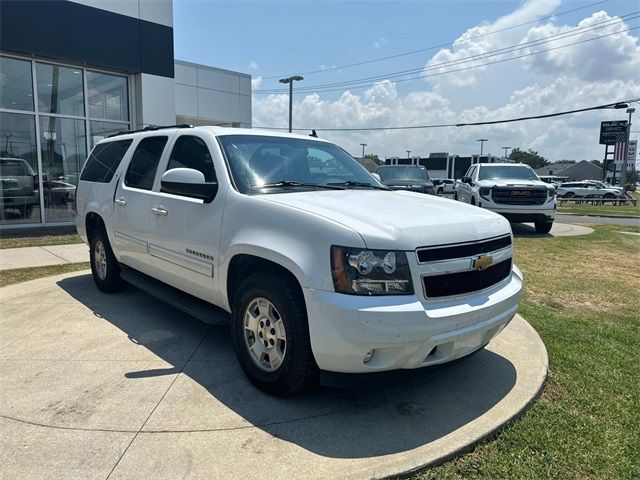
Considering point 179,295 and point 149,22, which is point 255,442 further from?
point 149,22

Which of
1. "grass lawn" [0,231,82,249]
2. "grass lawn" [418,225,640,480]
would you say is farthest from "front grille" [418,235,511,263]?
"grass lawn" [0,231,82,249]

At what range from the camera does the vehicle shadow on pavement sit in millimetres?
2836

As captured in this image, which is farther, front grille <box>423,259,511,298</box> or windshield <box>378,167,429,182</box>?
windshield <box>378,167,429,182</box>

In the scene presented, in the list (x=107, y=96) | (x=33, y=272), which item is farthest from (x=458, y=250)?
(x=107, y=96)

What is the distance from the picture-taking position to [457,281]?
3006mm

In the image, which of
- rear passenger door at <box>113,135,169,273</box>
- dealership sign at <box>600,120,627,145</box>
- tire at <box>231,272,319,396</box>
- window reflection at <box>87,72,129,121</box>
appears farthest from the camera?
dealership sign at <box>600,120,627,145</box>

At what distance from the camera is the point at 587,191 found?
44438 mm

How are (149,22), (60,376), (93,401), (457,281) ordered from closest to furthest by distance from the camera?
1. (457,281)
2. (93,401)
3. (60,376)
4. (149,22)

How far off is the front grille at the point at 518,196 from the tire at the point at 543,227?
719 millimetres

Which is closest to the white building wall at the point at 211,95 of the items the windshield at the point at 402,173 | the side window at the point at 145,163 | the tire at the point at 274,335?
the windshield at the point at 402,173

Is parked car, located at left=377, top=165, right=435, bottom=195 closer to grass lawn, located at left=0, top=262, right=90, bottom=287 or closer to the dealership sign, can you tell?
grass lawn, located at left=0, top=262, right=90, bottom=287

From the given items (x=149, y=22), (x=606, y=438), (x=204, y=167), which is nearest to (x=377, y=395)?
(x=606, y=438)

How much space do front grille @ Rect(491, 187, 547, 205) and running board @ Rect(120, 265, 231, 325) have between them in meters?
9.76

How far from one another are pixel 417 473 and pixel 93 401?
2.17 meters
